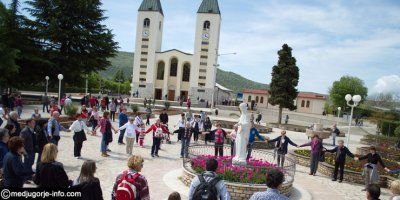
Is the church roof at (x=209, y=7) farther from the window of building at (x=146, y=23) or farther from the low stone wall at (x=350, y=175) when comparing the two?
the low stone wall at (x=350, y=175)

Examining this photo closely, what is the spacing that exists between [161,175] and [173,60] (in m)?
60.9

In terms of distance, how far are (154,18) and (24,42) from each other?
106 feet

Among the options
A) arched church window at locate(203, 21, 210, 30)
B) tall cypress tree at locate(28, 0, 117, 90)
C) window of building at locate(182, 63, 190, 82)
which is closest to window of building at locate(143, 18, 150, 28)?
window of building at locate(182, 63, 190, 82)

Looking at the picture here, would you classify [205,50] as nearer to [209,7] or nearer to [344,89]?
[209,7]

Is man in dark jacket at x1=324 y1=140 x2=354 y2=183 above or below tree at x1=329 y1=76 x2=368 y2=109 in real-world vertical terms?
below

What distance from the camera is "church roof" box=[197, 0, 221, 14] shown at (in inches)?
2620

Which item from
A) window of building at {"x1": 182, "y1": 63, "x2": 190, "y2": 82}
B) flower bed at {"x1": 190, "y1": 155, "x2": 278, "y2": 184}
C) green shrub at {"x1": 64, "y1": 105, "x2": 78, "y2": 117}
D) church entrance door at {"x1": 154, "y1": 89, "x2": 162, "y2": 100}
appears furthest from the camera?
window of building at {"x1": 182, "y1": 63, "x2": 190, "y2": 82}

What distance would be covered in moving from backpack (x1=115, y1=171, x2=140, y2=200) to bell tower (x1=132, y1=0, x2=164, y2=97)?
63.2 metres

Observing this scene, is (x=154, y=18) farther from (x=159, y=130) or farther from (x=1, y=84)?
(x=159, y=130)

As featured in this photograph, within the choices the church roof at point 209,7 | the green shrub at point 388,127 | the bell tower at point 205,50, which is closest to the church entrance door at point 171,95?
the bell tower at point 205,50

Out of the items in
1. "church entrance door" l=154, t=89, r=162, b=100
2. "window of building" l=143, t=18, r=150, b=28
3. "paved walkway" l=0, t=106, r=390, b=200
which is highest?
"window of building" l=143, t=18, r=150, b=28

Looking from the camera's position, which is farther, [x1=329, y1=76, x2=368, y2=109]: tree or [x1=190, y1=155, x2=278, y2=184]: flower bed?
[x1=329, y1=76, x2=368, y2=109]: tree

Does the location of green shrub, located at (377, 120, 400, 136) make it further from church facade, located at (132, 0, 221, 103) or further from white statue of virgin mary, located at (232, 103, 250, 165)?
white statue of virgin mary, located at (232, 103, 250, 165)

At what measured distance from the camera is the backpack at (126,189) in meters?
5.03
